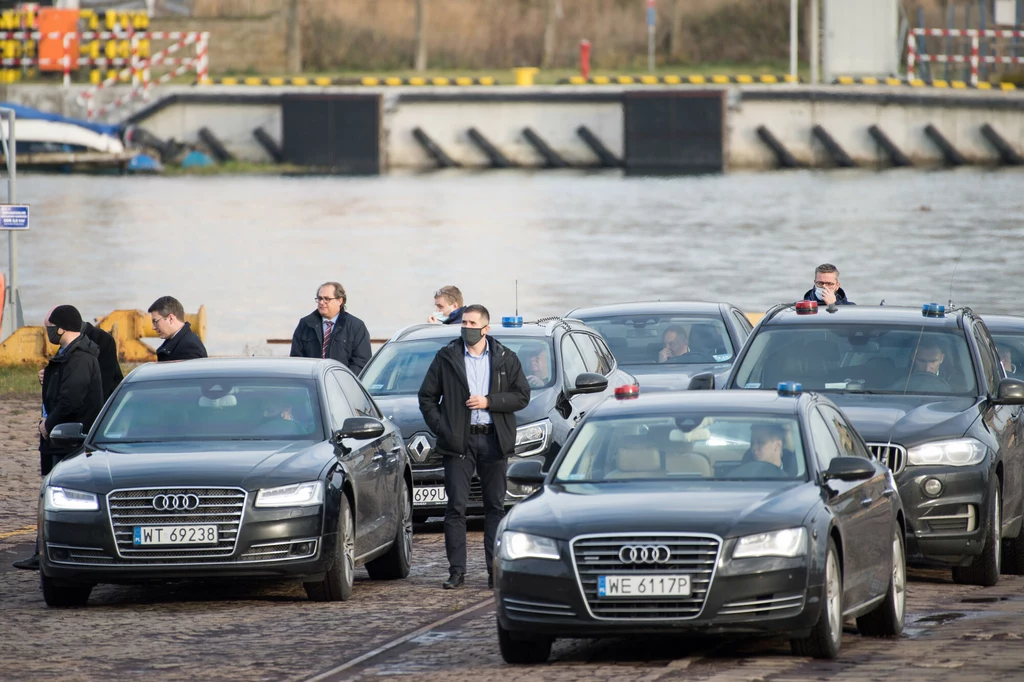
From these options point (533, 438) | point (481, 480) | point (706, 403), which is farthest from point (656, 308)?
point (706, 403)

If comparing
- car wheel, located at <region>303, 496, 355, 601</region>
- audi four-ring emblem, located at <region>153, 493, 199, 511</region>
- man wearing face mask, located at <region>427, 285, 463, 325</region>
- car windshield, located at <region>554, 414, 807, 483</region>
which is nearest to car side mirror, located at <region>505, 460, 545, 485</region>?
car windshield, located at <region>554, 414, 807, 483</region>

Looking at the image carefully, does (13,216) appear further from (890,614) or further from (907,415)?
(890,614)

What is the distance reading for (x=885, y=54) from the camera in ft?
233

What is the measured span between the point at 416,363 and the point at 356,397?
3.34 meters

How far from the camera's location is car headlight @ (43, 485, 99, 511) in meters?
11.7

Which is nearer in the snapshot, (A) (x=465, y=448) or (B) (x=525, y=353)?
(A) (x=465, y=448)

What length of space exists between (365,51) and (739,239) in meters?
40.1

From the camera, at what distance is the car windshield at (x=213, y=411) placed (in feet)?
41.3

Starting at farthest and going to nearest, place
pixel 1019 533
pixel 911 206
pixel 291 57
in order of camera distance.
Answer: pixel 291 57, pixel 911 206, pixel 1019 533

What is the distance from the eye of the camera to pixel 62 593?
12.1m

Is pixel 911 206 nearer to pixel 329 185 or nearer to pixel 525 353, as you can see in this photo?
pixel 329 185

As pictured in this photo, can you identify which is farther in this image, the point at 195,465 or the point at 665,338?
the point at 665,338

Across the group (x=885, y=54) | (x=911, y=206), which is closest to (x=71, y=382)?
(x=911, y=206)

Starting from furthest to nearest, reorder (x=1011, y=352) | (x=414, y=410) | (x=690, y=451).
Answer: (x=1011, y=352)
(x=414, y=410)
(x=690, y=451)
